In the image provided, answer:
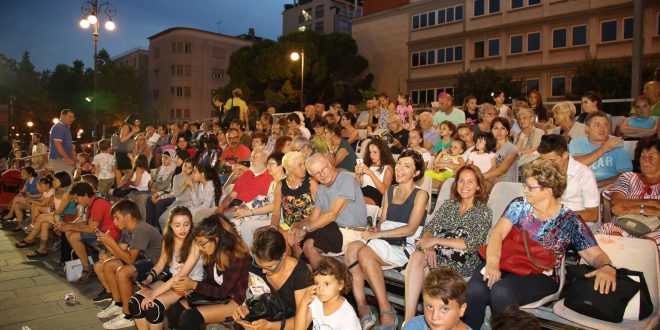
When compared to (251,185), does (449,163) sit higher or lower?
higher

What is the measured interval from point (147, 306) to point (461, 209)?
9.48ft

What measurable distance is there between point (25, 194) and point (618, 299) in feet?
37.7

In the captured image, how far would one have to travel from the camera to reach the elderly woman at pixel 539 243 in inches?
126

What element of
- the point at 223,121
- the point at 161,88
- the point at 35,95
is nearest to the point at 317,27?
the point at 161,88

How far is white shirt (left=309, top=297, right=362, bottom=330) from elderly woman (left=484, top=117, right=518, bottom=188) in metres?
3.23

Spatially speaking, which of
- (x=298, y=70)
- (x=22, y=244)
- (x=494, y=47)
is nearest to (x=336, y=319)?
(x=22, y=244)

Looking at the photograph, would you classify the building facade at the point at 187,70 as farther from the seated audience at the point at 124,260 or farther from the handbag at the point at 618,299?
the handbag at the point at 618,299

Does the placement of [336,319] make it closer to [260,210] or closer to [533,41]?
[260,210]

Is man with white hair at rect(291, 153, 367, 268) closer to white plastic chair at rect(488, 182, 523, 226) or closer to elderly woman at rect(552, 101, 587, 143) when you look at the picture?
white plastic chair at rect(488, 182, 523, 226)

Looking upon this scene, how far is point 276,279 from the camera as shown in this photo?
3.56 m

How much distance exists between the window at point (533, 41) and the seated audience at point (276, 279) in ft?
99.6

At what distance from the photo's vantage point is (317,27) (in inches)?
2405

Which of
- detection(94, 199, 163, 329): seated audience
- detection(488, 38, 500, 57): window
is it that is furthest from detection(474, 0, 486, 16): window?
detection(94, 199, 163, 329): seated audience

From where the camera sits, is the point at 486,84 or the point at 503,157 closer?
the point at 503,157
